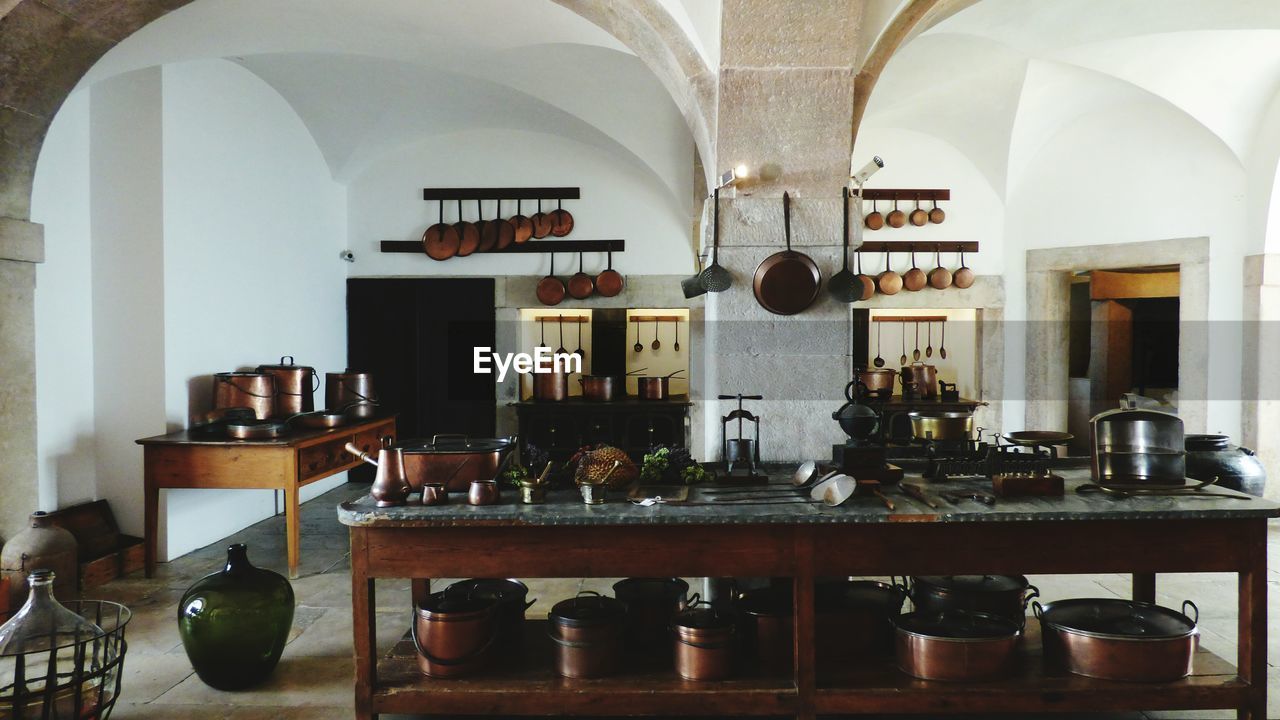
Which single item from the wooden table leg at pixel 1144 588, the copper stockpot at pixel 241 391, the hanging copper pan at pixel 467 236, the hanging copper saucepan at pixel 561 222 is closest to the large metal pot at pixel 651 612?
the wooden table leg at pixel 1144 588

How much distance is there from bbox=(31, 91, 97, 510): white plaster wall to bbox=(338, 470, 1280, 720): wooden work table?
125 inches

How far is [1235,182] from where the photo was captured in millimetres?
6277

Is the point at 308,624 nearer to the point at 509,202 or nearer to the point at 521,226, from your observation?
the point at 521,226

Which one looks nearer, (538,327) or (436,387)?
(436,387)

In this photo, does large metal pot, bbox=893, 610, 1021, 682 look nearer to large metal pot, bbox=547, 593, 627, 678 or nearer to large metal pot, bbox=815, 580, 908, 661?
large metal pot, bbox=815, 580, 908, 661

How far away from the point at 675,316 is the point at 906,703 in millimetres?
6258

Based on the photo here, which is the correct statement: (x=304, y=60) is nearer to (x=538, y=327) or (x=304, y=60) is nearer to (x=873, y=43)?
(x=538, y=327)

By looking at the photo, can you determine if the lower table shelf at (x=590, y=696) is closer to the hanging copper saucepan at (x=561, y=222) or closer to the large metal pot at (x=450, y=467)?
the large metal pot at (x=450, y=467)

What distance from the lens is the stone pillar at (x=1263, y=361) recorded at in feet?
19.9

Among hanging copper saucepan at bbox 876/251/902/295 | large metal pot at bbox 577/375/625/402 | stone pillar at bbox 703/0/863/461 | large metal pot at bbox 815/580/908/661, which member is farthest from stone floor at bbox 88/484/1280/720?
hanging copper saucepan at bbox 876/251/902/295

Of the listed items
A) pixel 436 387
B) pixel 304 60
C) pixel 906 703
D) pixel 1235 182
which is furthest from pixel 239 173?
pixel 1235 182

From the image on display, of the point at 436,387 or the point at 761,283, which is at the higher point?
the point at 761,283

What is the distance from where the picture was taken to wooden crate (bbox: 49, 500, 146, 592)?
14.5ft

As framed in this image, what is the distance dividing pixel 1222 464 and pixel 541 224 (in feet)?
18.5
